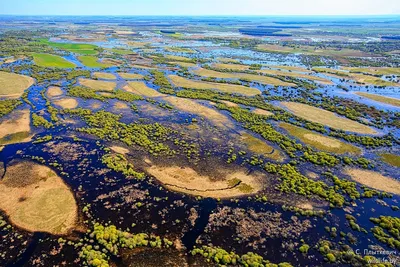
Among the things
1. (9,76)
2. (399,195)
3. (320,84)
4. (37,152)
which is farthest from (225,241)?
(9,76)

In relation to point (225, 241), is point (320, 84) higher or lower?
higher

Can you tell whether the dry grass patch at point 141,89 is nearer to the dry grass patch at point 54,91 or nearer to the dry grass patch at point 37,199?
the dry grass patch at point 54,91

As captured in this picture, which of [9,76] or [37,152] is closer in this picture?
[37,152]

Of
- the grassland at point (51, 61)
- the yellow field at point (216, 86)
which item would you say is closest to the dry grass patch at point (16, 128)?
the yellow field at point (216, 86)

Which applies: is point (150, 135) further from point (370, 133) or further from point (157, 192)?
point (370, 133)

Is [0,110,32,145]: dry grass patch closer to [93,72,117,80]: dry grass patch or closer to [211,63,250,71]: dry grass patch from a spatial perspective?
[93,72,117,80]: dry grass patch

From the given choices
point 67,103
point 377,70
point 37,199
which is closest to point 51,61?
point 67,103
